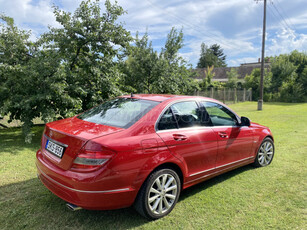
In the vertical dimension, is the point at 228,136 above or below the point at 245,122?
below

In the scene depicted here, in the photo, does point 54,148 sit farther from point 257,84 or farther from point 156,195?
point 257,84

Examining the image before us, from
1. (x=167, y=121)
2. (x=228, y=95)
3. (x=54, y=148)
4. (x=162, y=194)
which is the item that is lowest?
(x=162, y=194)

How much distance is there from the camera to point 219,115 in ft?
13.5

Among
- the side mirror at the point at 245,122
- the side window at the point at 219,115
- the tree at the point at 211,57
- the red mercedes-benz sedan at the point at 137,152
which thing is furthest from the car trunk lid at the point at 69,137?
the tree at the point at 211,57

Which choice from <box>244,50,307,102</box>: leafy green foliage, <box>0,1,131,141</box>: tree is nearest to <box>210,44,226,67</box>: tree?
<box>244,50,307,102</box>: leafy green foliage

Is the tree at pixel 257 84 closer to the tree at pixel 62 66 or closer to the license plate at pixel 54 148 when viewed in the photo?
the tree at pixel 62 66

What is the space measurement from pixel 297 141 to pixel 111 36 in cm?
666

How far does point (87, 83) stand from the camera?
7.64 m

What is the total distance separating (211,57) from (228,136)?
3263 inches

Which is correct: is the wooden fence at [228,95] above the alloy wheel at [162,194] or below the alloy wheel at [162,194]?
above

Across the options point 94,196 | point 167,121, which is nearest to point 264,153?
point 167,121

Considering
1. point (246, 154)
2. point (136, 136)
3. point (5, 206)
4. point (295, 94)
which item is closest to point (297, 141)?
point (246, 154)

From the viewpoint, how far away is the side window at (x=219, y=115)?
12.5ft

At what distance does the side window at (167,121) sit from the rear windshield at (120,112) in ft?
0.70
